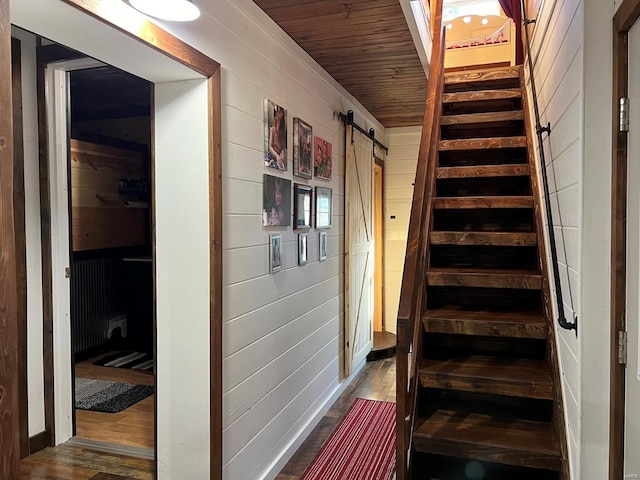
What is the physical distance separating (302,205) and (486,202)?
49.5 inches

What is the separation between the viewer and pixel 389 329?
6121 millimetres

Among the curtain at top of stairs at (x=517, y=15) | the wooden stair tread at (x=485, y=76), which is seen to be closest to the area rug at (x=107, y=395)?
the wooden stair tread at (x=485, y=76)

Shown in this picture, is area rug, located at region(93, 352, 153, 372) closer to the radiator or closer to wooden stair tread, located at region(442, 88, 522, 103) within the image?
the radiator

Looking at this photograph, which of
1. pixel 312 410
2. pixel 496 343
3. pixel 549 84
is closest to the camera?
pixel 549 84

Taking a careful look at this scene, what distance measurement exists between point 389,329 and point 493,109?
3125 mm

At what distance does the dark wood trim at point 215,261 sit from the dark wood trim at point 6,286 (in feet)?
3.22

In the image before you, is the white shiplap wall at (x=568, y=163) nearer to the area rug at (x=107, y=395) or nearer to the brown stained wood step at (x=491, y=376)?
the brown stained wood step at (x=491, y=376)

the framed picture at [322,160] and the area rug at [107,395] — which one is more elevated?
the framed picture at [322,160]

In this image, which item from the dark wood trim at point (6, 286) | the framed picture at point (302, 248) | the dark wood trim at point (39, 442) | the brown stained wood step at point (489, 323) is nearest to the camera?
the dark wood trim at point (6, 286)

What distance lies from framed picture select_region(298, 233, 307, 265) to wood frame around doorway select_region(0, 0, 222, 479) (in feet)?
3.52

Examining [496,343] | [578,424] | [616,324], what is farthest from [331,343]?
[616,324]

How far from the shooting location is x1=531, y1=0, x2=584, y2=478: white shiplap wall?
1765 millimetres

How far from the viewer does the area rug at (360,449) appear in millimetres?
2846

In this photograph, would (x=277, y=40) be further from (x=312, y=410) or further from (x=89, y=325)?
(x=89, y=325)
